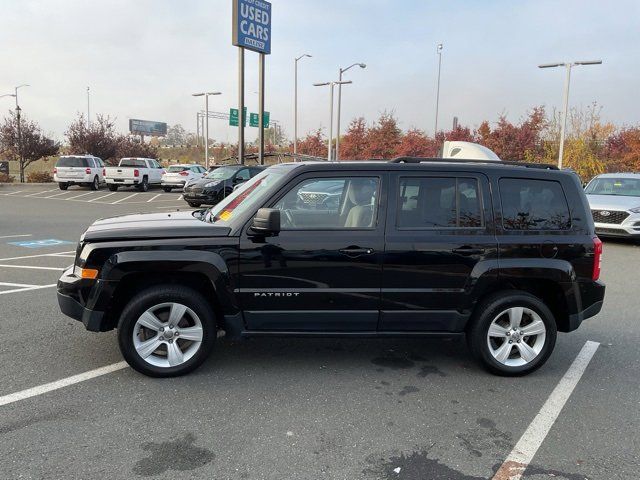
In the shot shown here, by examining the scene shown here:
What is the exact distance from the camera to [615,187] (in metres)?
13.0

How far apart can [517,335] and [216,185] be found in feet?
51.3

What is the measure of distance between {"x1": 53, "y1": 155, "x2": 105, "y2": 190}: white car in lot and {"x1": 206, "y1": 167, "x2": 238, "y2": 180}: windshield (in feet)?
33.4

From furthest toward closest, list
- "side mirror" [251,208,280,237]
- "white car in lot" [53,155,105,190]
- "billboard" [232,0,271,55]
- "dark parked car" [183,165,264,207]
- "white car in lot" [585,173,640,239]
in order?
1. "white car in lot" [53,155,105,190]
2. "billboard" [232,0,271,55]
3. "dark parked car" [183,165,264,207]
4. "white car in lot" [585,173,640,239]
5. "side mirror" [251,208,280,237]

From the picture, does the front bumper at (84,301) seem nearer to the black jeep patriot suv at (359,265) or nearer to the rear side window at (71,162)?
the black jeep patriot suv at (359,265)

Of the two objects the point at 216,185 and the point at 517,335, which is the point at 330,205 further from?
the point at 216,185

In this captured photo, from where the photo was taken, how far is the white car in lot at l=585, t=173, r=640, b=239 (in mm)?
11477

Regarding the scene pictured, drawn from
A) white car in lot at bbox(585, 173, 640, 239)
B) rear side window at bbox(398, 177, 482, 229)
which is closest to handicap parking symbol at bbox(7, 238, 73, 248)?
rear side window at bbox(398, 177, 482, 229)

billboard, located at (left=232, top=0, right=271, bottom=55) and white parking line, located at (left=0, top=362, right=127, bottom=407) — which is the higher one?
billboard, located at (left=232, top=0, right=271, bottom=55)

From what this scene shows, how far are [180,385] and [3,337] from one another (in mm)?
2120

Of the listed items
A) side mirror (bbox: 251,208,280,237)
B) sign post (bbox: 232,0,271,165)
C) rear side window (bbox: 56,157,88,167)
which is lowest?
side mirror (bbox: 251,208,280,237)

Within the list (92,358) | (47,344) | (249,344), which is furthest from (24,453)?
(249,344)

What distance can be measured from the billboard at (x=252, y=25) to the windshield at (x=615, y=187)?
16124 mm

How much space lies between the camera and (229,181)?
19.3 meters

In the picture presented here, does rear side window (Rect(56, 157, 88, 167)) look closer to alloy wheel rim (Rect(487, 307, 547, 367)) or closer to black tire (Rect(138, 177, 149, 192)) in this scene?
black tire (Rect(138, 177, 149, 192))
